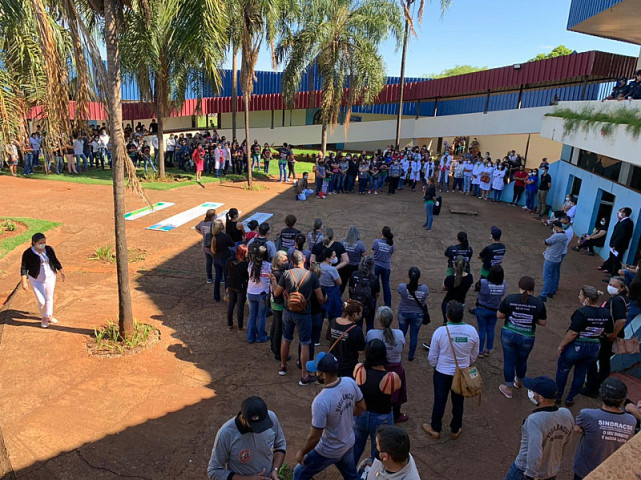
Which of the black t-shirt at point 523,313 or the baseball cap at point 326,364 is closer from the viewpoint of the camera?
the baseball cap at point 326,364

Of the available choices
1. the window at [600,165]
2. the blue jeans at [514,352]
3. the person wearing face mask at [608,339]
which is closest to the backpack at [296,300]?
the blue jeans at [514,352]

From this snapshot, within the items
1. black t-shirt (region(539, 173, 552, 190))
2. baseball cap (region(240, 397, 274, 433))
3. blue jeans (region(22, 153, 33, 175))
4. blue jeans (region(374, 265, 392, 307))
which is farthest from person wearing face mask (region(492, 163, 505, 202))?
blue jeans (region(22, 153, 33, 175))

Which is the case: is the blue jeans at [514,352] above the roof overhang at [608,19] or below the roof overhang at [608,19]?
below

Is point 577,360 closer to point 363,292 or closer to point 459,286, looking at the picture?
point 459,286

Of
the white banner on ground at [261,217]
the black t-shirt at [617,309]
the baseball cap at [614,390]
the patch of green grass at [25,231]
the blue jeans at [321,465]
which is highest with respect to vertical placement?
the baseball cap at [614,390]

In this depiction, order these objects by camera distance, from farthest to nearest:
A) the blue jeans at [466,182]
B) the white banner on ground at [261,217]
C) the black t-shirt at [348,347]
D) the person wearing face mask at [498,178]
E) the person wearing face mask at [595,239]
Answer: the blue jeans at [466,182], the person wearing face mask at [498,178], the white banner on ground at [261,217], the person wearing face mask at [595,239], the black t-shirt at [348,347]

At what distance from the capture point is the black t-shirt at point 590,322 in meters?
5.64

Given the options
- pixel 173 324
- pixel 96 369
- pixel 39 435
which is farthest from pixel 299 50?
pixel 39 435

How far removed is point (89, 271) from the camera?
990cm

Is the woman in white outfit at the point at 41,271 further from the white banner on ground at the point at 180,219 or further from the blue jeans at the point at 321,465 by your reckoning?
the white banner on ground at the point at 180,219

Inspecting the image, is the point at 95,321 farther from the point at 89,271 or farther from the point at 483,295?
the point at 483,295

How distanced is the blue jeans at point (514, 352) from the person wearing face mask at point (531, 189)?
44.1 ft

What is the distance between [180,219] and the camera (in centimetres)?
1407

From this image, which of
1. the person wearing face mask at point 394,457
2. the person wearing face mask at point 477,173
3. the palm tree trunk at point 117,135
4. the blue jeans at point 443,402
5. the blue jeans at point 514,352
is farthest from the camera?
the person wearing face mask at point 477,173
